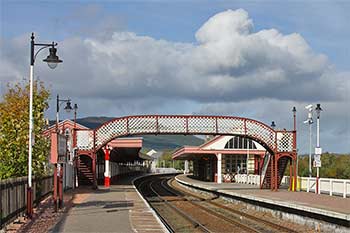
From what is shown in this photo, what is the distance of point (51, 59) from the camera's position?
21.5 metres

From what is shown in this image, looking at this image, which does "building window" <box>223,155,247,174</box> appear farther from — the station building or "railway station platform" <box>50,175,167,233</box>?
"railway station platform" <box>50,175,167,233</box>

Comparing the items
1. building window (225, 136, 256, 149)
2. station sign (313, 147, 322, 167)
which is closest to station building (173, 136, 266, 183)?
building window (225, 136, 256, 149)

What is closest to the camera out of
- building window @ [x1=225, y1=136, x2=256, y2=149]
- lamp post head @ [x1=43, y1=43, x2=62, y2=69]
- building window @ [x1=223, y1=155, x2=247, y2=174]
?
lamp post head @ [x1=43, y1=43, x2=62, y2=69]

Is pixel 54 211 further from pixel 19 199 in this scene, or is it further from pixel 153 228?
pixel 153 228

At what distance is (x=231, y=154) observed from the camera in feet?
228

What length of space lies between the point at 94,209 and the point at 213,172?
4717cm

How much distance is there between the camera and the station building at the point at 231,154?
6594 cm

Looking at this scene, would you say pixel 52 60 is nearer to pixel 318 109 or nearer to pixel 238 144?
pixel 318 109

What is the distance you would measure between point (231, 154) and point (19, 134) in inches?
1695

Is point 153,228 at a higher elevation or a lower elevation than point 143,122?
lower

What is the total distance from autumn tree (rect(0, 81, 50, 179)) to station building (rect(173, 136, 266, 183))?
108 feet

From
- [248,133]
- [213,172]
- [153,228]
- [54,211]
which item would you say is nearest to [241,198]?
[248,133]

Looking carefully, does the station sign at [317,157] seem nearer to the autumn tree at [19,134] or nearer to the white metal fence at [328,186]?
the white metal fence at [328,186]

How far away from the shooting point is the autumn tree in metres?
28.0
